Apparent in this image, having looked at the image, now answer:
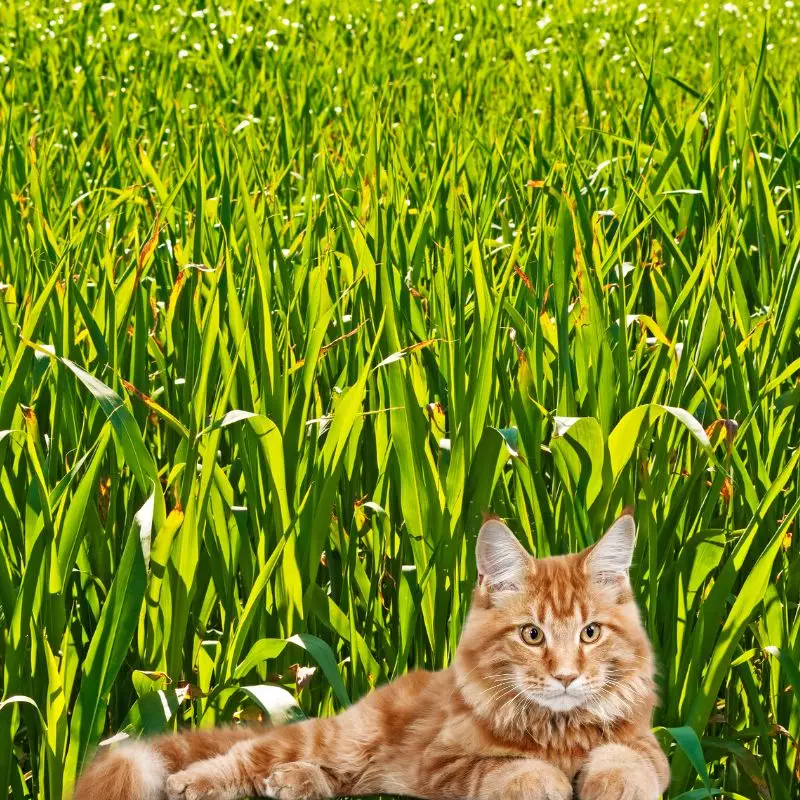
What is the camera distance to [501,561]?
3.07 feet

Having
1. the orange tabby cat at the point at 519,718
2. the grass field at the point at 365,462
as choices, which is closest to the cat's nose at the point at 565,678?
the orange tabby cat at the point at 519,718

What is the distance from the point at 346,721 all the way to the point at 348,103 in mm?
4044

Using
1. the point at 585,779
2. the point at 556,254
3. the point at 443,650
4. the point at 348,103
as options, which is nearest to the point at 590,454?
the point at 443,650

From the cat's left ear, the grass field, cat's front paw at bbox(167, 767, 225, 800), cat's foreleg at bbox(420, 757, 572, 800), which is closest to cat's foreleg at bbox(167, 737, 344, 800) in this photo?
cat's front paw at bbox(167, 767, 225, 800)

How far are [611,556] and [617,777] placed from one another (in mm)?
165

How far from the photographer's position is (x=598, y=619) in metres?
0.95

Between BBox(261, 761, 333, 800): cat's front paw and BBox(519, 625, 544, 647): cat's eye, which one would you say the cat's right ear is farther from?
BBox(261, 761, 333, 800): cat's front paw

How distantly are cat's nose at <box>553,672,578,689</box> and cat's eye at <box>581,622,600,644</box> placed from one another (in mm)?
37

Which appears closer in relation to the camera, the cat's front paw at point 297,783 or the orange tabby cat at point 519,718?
the orange tabby cat at point 519,718

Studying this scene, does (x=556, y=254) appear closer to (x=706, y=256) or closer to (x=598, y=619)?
(x=706, y=256)

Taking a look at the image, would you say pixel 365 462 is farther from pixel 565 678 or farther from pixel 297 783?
pixel 565 678

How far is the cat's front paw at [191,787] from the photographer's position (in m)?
1.03

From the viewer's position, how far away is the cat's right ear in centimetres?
91

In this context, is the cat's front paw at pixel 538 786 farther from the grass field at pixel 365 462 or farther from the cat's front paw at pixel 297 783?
the grass field at pixel 365 462
